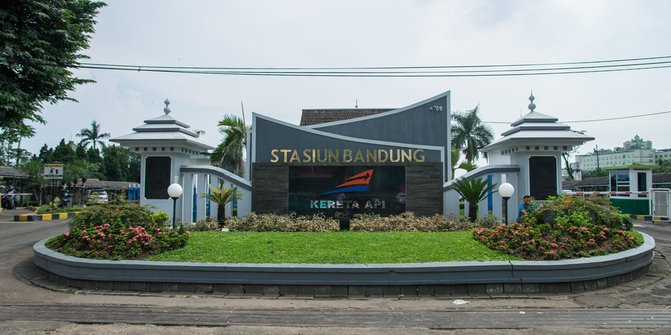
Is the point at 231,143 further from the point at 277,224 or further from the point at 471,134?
the point at 471,134

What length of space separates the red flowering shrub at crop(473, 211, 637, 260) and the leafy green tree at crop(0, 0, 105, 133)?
1354 cm

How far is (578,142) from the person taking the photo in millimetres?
11812

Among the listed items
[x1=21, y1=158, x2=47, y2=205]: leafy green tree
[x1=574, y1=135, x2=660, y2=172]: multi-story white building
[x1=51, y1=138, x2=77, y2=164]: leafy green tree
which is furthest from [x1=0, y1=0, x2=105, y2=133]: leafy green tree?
[x1=574, y1=135, x2=660, y2=172]: multi-story white building

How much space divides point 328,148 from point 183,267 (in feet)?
24.1

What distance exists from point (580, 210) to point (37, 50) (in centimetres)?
1527

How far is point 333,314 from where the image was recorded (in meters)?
5.71

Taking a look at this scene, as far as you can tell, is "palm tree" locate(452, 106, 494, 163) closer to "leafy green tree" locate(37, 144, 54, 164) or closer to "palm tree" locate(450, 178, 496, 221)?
"palm tree" locate(450, 178, 496, 221)

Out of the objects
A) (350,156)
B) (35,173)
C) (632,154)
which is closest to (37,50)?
(350,156)

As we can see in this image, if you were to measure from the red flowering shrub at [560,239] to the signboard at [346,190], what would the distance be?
4.40 meters

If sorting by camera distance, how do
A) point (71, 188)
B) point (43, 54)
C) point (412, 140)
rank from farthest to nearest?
point (71, 188) < point (412, 140) < point (43, 54)

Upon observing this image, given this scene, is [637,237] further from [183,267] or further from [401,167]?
[183,267]

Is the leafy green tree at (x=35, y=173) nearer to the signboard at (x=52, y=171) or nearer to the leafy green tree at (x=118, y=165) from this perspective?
the signboard at (x=52, y=171)

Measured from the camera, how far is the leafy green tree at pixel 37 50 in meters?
12.0

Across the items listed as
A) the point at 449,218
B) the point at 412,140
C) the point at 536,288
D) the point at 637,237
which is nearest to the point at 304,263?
the point at 536,288
